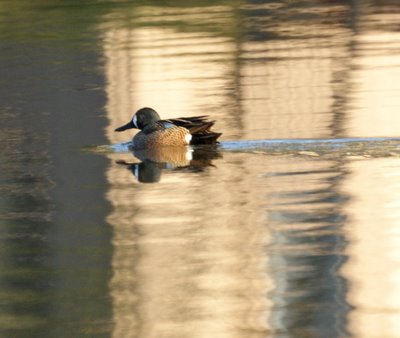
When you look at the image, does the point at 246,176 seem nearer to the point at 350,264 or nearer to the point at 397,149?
the point at 397,149

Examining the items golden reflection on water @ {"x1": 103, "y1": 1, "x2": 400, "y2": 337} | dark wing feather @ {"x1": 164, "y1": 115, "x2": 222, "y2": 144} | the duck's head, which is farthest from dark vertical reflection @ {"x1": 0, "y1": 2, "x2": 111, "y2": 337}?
dark wing feather @ {"x1": 164, "y1": 115, "x2": 222, "y2": 144}

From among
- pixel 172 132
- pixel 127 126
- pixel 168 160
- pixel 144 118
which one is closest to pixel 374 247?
pixel 168 160

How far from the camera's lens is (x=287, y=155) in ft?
45.3

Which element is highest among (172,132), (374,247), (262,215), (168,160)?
(374,247)

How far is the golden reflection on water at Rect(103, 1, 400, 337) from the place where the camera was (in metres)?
8.59

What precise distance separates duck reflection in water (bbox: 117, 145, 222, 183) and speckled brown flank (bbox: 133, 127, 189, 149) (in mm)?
48

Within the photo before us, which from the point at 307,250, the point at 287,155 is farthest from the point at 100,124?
the point at 307,250

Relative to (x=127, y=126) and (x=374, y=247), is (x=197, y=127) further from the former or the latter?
(x=374, y=247)

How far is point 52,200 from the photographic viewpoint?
12336 mm

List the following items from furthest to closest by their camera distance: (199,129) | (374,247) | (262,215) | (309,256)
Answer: (199,129) → (262,215) → (374,247) → (309,256)

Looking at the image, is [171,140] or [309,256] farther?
[171,140]

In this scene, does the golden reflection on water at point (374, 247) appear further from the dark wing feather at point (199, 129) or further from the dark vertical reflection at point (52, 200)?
the dark wing feather at point (199, 129)

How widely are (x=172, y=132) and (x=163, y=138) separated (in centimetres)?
12

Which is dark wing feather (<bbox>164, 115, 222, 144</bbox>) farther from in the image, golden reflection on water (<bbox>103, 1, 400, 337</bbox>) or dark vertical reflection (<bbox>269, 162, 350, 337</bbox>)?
dark vertical reflection (<bbox>269, 162, 350, 337</bbox>)
